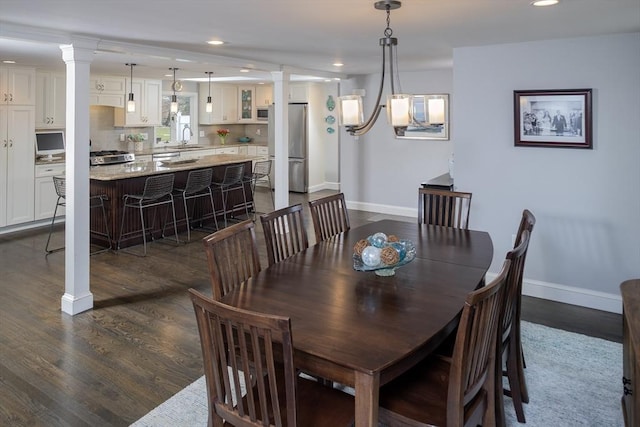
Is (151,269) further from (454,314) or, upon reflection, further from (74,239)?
(454,314)

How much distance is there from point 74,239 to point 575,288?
4107mm

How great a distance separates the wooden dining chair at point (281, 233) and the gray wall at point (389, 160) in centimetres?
449

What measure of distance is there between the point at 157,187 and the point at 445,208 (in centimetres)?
350

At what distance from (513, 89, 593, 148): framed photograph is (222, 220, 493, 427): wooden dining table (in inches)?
61.4

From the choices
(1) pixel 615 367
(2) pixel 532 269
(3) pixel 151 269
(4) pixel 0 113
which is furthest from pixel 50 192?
(1) pixel 615 367

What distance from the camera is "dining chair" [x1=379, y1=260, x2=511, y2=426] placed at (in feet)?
5.42

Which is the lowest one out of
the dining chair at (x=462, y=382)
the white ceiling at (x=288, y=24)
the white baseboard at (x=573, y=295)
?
the white baseboard at (x=573, y=295)

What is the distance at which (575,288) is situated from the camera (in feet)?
13.7

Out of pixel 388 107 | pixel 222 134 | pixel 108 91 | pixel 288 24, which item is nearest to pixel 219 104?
pixel 222 134

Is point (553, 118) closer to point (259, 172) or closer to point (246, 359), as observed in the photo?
point (246, 359)

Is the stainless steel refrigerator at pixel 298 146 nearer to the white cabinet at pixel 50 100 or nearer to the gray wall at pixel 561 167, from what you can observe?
the white cabinet at pixel 50 100

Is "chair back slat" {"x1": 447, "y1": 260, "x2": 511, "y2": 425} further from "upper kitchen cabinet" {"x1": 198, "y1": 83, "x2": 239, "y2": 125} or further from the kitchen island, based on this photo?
"upper kitchen cabinet" {"x1": 198, "y1": 83, "x2": 239, "y2": 125}

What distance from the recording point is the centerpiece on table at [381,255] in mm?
2350

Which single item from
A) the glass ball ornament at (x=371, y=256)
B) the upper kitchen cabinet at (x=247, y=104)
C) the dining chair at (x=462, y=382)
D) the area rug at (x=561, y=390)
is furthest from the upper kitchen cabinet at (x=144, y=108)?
the dining chair at (x=462, y=382)
